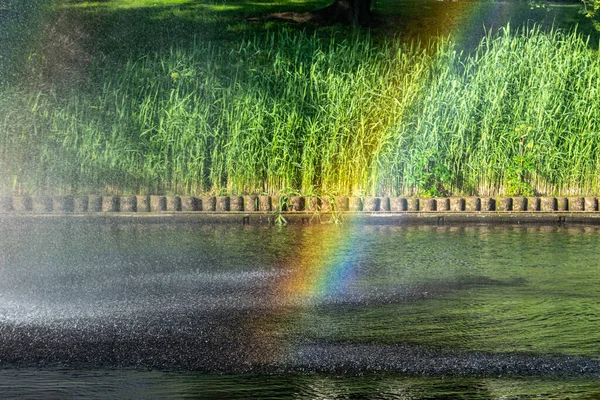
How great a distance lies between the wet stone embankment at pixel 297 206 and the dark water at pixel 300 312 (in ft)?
2.90

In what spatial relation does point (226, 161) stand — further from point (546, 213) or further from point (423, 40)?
point (423, 40)

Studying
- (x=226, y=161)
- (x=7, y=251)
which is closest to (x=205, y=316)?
(x=7, y=251)

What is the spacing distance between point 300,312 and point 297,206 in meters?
5.77

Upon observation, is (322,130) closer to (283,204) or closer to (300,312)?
(283,204)

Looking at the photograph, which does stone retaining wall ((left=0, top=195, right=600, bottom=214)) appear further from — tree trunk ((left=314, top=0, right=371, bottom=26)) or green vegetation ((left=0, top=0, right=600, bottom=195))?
tree trunk ((left=314, top=0, right=371, bottom=26))

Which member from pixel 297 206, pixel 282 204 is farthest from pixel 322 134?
pixel 282 204

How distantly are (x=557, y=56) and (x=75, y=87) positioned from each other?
25.1 ft

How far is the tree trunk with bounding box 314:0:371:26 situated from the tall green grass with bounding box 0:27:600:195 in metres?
14.4

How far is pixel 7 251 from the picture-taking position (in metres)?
11.4

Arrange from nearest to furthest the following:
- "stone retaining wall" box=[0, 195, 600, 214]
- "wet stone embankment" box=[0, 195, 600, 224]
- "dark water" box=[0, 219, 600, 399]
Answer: "dark water" box=[0, 219, 600, 399] < "wet stone embankment" box=[0, 195, 600, 224] < "stone retaining wall" box=[0, 195, 600, 214]

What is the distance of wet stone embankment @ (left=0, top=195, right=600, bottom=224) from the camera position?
13734 millimetres

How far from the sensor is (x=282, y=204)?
13.9 m

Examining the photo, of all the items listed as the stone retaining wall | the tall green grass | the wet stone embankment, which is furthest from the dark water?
the tall green grass

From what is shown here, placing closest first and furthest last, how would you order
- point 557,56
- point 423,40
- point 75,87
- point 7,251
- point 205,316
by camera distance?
1. point 205,316
2. point 7,251
3. point 557,56
4. point 75,87
5. point 423,40
